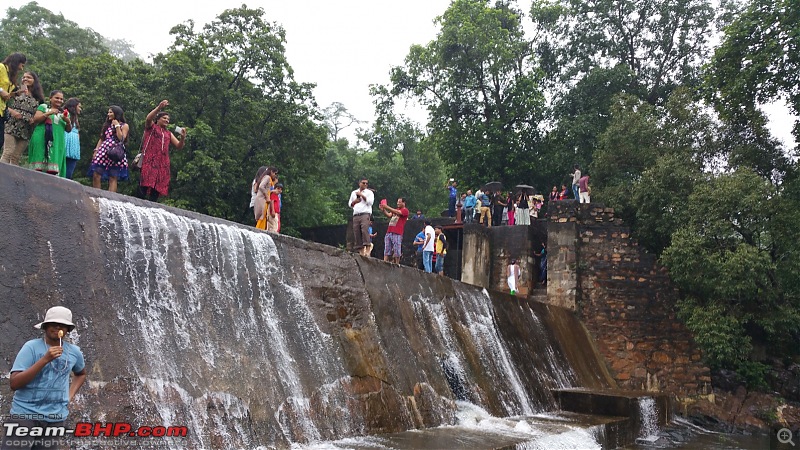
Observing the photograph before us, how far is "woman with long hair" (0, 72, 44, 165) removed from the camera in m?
6.15

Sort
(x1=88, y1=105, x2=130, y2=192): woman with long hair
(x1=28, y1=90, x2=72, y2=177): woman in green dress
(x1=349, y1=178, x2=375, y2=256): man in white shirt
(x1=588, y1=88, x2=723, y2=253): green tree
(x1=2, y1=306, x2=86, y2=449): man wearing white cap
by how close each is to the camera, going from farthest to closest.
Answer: (x1=588, y1=88, x2=723, y2=253): green tree, (x1=349, y1=178, x2=375, y2=256): man in white shirt, (x1=88, y1=105, x2=130, y2=192): woman with long hair, (x1=28, y1=90, x2=72, y2=177): woman in green dress, (x1=2, y1=306, x2=86, y2=449): man wearing white cap

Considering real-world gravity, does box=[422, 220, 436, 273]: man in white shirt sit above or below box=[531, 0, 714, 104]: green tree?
below

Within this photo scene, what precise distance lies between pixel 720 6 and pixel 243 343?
70.4 ft

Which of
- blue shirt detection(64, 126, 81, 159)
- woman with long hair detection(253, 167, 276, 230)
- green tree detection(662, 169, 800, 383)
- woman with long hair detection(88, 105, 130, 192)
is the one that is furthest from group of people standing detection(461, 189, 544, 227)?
blue shirt detection(64, 126, 81, 159)

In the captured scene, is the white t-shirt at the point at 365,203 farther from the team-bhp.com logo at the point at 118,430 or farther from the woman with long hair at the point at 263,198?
the team-bhp.com logo at the point at 118,430

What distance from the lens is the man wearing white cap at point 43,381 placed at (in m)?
3.38

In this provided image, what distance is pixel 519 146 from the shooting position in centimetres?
2327

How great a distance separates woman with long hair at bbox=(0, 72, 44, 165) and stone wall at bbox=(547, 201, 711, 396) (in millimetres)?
12397

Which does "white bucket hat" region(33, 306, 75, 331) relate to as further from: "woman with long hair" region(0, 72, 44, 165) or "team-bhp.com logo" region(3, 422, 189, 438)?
"woman with long hair" region(0, 72, 44, 165)

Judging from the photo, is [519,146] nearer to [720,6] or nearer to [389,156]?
[720,6]

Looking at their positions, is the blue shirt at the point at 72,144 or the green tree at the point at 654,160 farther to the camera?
the green tree at the point at 654,160

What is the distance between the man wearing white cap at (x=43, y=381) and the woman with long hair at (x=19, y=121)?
3.29m

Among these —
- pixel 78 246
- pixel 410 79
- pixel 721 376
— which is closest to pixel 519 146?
pixel 410 79

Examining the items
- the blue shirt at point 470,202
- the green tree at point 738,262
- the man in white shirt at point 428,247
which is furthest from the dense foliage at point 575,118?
the man in white shirt at point 428,247
